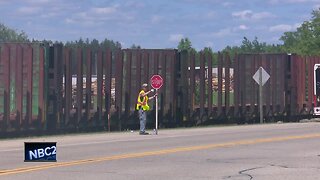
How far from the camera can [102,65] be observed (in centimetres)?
2816

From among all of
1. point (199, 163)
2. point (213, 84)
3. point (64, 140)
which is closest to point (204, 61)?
point (213, 84)

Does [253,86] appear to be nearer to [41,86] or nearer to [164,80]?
[164,80]

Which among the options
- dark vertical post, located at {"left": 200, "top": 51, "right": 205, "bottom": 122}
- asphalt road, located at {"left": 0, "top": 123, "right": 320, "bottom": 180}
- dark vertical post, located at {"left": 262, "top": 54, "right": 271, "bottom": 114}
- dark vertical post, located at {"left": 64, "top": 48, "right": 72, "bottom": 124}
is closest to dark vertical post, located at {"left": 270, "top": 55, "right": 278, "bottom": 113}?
dark vertical post, located at {"left": 262, "top": 54, "right": 271, "bottom": 114}

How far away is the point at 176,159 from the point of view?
624 inches

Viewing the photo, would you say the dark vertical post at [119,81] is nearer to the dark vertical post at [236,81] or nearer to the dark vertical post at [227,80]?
the dark vertical post at [227,80]

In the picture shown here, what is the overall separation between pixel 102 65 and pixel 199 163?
44.9 feet

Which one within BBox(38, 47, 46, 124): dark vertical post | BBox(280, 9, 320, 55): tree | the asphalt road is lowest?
the asphalt road

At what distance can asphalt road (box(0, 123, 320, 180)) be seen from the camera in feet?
43.1

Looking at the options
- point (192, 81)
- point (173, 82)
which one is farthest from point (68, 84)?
point (192, 81)

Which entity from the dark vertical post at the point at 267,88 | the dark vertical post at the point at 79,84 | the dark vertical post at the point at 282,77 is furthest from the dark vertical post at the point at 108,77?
the dark vertical post at the point at 282,77

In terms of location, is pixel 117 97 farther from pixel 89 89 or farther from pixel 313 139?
pixel 313 139

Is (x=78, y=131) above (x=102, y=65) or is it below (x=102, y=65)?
below

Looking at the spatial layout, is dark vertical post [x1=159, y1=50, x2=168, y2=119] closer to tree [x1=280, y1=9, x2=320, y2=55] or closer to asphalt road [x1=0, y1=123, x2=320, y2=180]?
asphalt road [x1=0, y1=123, x2=320, y2=180]

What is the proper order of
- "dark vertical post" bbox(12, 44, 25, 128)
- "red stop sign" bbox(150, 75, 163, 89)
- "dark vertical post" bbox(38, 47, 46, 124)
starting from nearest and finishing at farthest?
1. "dark vertical post" bbox(12, 44, 25, 128)
2. "dark vertical post" bbox(38, 47, 46, 124)
3. "red stop sign" bbox(150, 75, 163, 89)
